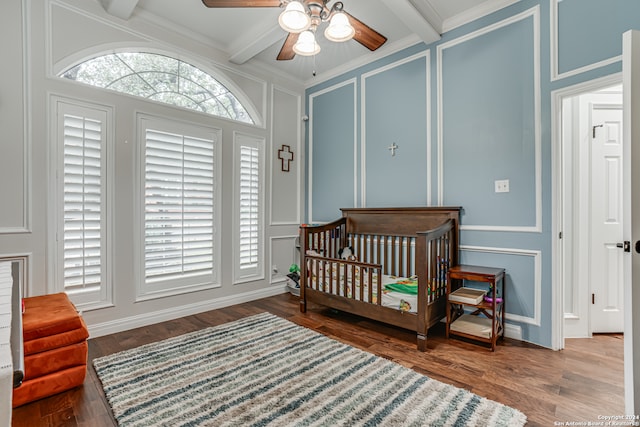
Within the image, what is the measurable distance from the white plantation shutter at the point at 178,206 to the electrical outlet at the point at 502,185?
8.84 ft

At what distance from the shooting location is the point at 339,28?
6.64 feet

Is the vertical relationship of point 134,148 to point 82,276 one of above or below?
above

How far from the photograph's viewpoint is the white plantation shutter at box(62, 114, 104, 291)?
96.1 inches

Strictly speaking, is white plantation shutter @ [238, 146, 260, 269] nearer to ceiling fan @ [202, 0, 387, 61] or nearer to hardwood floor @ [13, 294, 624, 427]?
hardwood floor @ [13, 294, 624, 427]

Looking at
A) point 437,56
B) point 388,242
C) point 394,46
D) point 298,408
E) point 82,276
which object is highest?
point 394,46

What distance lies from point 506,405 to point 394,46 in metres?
3.20

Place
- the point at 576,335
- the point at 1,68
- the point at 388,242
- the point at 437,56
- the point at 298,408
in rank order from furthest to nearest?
the point at 388,242, the point at 437,56, the point at 576,335, the point at 1,68, the point at 298,408

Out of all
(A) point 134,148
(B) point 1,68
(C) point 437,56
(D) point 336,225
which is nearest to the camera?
(B) point 1,68

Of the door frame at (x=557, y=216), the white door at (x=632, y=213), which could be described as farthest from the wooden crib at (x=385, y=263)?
the white door at (x=632, y=213)

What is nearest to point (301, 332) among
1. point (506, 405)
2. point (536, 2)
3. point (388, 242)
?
point (388, 242)

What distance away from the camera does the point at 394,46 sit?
10.7ft

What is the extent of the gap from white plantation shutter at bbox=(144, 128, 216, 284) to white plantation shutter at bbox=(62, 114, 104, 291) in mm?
362

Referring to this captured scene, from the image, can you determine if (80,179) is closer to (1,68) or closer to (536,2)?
(1,68)

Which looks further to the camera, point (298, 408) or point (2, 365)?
point (298, 408)
